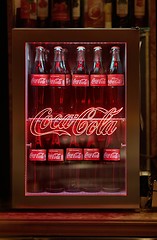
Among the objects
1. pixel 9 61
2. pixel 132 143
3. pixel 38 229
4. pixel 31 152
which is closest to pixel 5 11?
pixel 9 61

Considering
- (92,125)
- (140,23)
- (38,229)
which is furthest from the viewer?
(140,23)

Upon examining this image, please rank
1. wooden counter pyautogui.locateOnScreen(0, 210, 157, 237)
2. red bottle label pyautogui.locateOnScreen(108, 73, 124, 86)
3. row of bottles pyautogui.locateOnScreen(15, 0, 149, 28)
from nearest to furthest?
wooden counter pyautogui.locateOnScreen(0, 210, 157, 237), red bottle label pyautogui.locateOnScreen(108, 73, 124, 86), row of bottles pyautogui.locateOnScreen(15, 0, 149, 28)

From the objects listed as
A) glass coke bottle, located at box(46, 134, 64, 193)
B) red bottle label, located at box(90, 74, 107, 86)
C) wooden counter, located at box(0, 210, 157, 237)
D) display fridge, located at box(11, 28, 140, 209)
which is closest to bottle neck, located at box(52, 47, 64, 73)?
display fridge, located at box(11, 28, 140, 209)

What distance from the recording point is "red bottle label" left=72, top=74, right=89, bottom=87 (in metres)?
1.89

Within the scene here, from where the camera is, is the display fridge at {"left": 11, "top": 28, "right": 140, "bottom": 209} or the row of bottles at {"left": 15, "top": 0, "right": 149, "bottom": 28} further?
the row of bottles at {"left": 15, "top": 0, "right": 149, "bottom": 28}

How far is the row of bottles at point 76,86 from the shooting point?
189cm

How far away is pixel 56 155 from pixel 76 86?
11.5 inches

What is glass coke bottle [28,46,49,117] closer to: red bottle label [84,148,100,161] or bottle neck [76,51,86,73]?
bottle neck [76,51,86,73]

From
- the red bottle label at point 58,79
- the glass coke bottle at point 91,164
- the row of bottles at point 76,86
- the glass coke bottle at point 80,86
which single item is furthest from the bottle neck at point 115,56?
the glass coke bottle at point 91,164

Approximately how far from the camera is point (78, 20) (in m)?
2.19

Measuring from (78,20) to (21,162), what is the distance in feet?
2.45

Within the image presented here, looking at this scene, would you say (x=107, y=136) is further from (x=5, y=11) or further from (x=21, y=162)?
(x=5, y=11)

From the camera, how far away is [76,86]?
1911mm

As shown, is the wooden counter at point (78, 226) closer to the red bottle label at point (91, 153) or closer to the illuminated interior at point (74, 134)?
the illuminated interior at point (74, 134)
